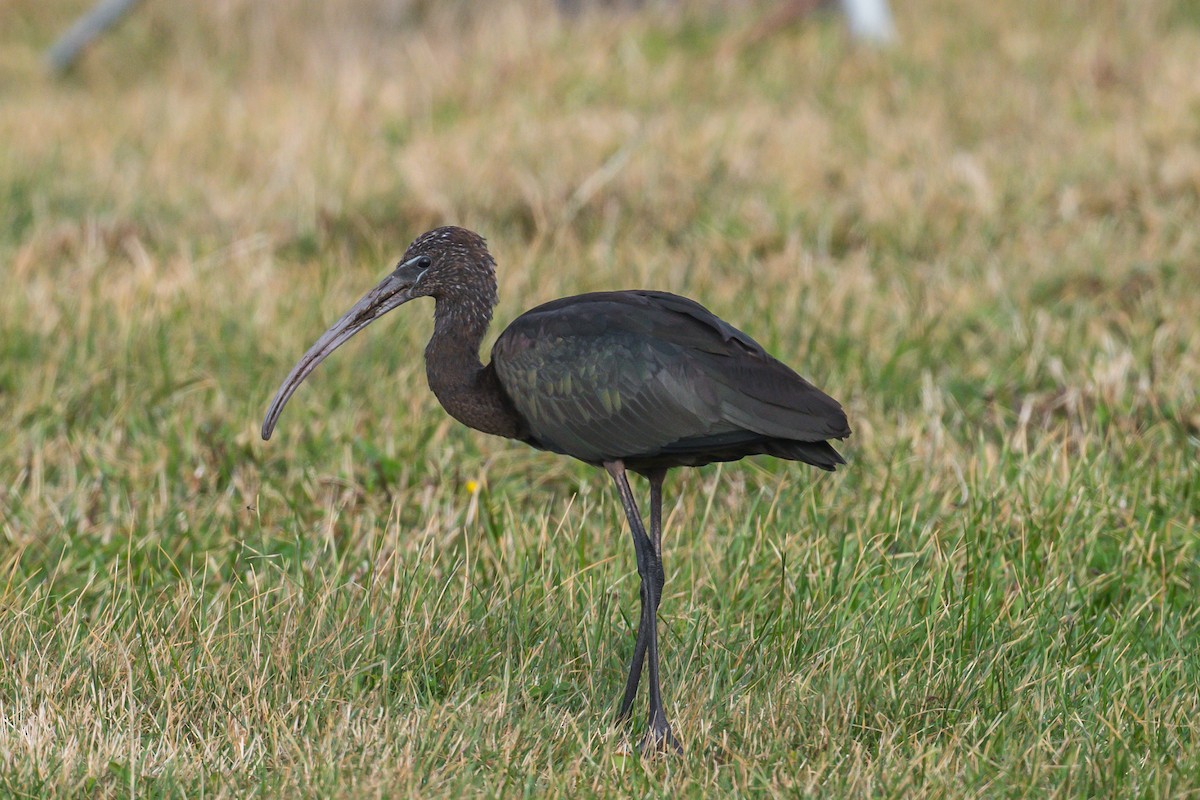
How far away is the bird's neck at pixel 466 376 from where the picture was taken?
11.9 ft

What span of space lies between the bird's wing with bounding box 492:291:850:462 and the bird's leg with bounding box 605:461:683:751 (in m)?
0.09

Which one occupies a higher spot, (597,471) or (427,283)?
(427,283)

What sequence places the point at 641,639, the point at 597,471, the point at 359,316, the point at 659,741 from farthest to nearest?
1. the point at 597,471
2. the point at 359,316
3. the point at 641,639
4. the point at 659,741

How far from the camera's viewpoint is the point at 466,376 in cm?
363

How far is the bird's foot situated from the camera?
3367mm

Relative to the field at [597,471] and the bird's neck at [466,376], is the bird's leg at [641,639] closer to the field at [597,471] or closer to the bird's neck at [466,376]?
the field at [597,471]

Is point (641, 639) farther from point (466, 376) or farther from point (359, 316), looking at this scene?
point (359, 316)

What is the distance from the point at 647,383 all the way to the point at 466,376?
44 cm

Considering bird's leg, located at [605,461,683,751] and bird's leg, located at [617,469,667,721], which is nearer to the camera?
bird's leg, located at [605,461,683,751]

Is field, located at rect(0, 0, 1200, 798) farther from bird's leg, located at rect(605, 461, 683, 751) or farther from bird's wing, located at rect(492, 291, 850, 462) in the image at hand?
bird's wing, located at rect(492, 291, 850, 462)

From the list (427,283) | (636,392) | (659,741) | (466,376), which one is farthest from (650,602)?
(427,283)

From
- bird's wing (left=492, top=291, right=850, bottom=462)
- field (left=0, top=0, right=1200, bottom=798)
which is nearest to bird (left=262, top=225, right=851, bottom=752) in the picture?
bird's wing (left=492, top=291, right=850, bottom=462)

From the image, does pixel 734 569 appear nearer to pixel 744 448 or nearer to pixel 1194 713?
pixel 744 448

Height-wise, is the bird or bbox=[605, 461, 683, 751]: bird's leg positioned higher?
the bird
